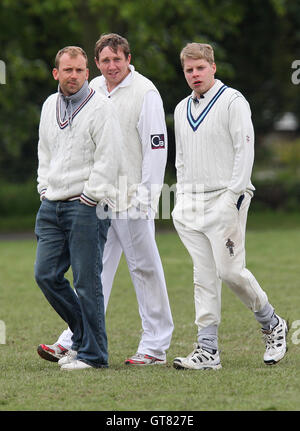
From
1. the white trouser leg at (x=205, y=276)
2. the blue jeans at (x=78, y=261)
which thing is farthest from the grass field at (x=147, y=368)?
the white trouser leg at (x=205, y=276)

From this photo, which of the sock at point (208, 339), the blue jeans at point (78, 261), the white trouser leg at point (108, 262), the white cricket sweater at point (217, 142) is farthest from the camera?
the white trouser leg at point (108, 262)

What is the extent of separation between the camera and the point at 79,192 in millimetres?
6285

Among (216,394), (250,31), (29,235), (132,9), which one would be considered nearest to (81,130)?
(216,394)

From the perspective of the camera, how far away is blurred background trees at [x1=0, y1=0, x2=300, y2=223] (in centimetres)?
2288

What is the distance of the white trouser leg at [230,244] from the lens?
6293mm

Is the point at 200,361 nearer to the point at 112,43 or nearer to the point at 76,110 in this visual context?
the point at 76,110

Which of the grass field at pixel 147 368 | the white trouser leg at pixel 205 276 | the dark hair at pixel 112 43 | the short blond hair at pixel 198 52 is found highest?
the dark hair at pixel 112 43

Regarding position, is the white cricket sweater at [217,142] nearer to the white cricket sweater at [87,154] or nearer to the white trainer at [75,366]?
the white cricket sweater at [87,154]

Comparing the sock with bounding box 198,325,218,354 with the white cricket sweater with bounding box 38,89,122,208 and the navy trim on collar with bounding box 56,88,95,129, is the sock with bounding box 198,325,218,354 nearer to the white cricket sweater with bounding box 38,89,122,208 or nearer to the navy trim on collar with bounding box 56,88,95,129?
the white cricket sweater with bounding box 38,89,122,208

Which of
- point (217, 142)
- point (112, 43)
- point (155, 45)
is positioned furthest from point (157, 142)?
point (155, 45)

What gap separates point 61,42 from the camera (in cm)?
2722
